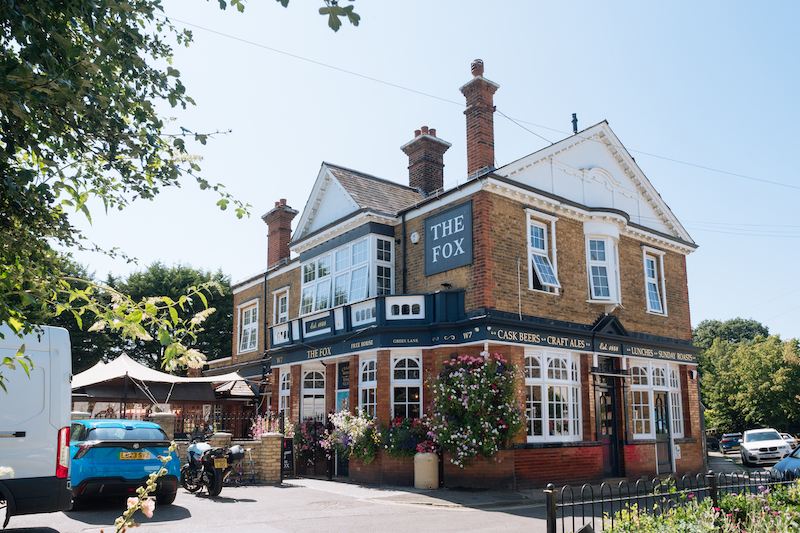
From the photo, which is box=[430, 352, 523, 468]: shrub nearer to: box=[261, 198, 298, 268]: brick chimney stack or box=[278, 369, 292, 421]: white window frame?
box=[278, 369, 292, 421]: white window frame

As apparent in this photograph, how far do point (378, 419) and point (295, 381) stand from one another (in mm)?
5088

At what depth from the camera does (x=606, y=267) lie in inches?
707

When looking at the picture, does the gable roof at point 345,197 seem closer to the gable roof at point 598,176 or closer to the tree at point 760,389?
the gable roof at point 598,176

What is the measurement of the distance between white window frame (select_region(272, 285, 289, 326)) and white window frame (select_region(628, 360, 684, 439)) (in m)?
12.8

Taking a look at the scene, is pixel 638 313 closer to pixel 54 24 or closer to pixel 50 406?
pixel 50 406

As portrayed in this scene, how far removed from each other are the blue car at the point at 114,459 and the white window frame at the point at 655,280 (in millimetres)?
14819

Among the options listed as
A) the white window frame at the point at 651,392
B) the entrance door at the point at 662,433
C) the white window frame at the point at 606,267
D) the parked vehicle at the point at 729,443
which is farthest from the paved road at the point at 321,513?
the parked vehicle at the point at 729,443

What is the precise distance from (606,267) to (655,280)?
3390 mm

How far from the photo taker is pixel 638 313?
19.0 meters

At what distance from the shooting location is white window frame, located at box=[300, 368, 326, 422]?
19416 millimetres

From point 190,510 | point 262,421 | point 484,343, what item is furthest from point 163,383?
point 484,343

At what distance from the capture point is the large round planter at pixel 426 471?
14398 mm

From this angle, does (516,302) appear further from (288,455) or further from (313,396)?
(313,396)

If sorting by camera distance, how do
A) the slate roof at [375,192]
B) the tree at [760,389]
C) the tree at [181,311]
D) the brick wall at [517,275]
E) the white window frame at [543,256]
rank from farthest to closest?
1. the tree at [181,311]
2. the tree at [760,389]
3. the slate roof at [375,192]
4. the white window frame at [543,256]
5. the brick wall at [517,275]
